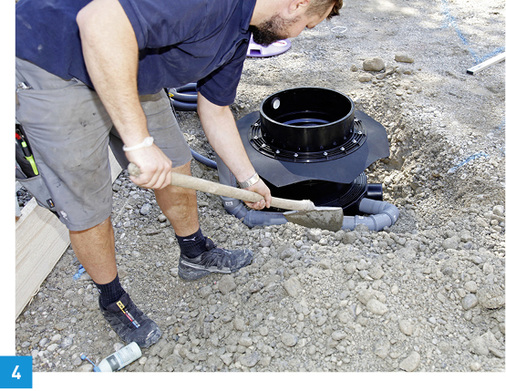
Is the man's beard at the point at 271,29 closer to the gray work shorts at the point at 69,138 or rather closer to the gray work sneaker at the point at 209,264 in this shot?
the gray work shorts at the point at 69,138

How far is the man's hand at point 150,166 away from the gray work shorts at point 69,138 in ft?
1.02

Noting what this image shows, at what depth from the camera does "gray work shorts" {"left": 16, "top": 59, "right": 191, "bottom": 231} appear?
154cm

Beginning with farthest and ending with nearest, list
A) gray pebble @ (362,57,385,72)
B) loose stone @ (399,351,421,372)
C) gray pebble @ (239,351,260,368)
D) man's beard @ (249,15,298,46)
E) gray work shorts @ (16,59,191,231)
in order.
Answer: gray pebble @ (362,57,385,72) → gray pebble @ (239,351,260,368) → loose stone @ (399,351,421,372) → man's beard @ (249,15,298,46) → gray work shorts @ (16,59,191,231)

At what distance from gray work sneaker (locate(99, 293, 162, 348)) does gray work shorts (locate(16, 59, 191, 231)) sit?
0.47m

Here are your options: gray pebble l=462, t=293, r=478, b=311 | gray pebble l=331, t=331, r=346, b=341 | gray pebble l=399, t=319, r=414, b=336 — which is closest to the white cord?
gray pebble l=331, t=331, r=346, b=341

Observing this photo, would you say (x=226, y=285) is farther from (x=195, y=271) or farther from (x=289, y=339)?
(x=289, y=339)

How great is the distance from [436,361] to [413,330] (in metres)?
0.14

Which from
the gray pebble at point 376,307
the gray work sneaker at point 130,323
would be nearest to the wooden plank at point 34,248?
the gray work sneaker at point 130,323

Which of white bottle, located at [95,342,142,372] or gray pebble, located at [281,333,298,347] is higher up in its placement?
gray pebble, located at [281,333,298,347]

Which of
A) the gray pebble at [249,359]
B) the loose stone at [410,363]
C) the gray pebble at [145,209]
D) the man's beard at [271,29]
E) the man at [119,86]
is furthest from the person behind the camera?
the gray pebble at [145,209]

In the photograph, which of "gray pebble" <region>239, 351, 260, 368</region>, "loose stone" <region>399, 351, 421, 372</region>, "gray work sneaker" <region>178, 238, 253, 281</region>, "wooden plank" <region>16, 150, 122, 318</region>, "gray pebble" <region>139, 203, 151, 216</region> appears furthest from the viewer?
"gray pebble" <region>139, 203, 151, 216</region>

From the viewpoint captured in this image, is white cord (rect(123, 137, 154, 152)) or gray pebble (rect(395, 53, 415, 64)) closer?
white cord (rect(123, 137, 154, 152))

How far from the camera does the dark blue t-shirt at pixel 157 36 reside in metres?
1.36

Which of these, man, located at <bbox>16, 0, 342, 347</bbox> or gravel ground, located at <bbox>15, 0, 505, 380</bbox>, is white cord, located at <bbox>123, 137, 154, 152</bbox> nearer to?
man, located at <bbox>16, 0, 342, 347</bbox>
